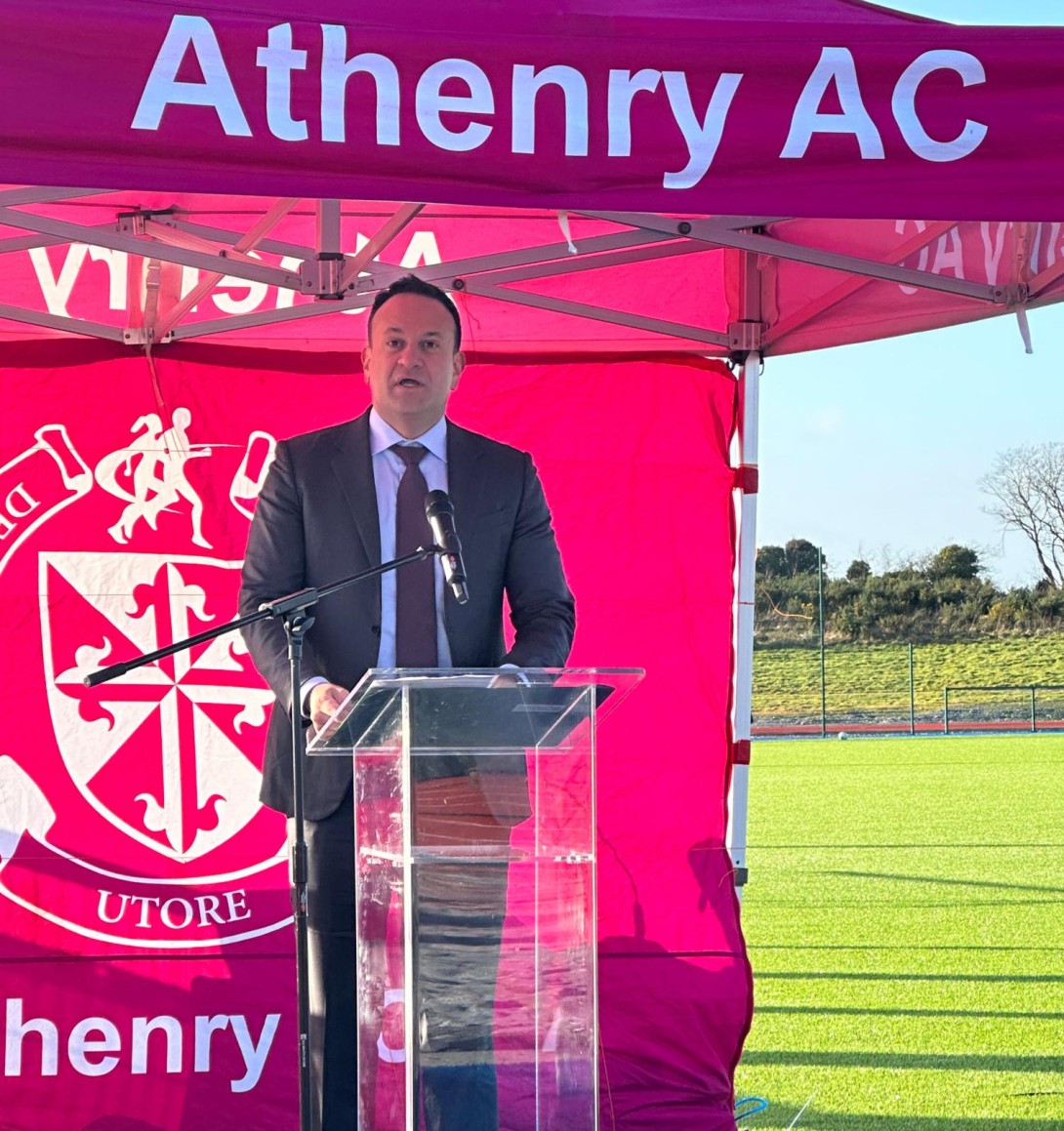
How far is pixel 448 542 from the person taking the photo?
3080 mm

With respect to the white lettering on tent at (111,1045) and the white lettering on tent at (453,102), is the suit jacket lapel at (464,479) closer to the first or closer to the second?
the white lettering on tent at (453,102)

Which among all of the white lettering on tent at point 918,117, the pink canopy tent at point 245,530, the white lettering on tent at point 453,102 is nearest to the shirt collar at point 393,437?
the pink canopy tent at point 245,530

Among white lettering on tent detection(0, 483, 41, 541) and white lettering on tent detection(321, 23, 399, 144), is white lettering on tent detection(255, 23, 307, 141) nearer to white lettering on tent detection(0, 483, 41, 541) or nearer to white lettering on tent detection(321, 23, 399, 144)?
white lettering on tent detection(321, 23, 399, 144)

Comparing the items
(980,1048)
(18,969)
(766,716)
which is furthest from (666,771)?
(766,716)

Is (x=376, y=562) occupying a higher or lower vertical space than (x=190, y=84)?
lower

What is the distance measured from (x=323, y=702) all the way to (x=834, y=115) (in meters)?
1.53

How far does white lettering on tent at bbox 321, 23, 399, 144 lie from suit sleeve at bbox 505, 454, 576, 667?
4.57ft

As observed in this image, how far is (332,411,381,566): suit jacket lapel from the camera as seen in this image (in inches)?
153

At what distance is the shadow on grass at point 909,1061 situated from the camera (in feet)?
19.5

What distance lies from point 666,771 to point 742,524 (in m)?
0.94

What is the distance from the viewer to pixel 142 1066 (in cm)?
518

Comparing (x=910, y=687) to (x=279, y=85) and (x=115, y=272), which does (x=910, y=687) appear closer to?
(x=115, y=272)

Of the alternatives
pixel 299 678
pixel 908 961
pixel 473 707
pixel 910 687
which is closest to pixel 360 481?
pixel 299 678

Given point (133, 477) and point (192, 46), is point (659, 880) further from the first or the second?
point (192, 46)
